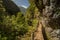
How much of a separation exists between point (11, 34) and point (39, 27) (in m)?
4.21

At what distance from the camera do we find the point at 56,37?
38.2 feet

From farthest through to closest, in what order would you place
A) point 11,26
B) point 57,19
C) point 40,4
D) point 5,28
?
point 11,26 → point 5,28 → point 40,4 → point 57,19

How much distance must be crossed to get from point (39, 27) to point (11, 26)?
455 cm

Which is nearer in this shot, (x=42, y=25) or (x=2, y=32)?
Answer: (x=42, y=25)

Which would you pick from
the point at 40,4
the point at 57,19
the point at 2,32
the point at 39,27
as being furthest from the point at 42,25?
the point at 2,32

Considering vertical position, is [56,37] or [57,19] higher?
[57,19]

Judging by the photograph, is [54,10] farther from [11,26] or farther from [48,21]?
[11,26]

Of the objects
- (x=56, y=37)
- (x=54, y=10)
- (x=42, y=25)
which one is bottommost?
(x=56, y=37)

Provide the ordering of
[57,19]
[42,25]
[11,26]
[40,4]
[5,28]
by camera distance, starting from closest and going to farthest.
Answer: [57,19] < [42,25] < [40,4] < [5,28] < [11,26]

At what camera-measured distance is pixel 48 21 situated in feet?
40.2

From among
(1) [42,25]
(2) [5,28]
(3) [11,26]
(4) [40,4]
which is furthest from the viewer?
(3) [11,26]

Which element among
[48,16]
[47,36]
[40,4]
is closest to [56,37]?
[47,36]

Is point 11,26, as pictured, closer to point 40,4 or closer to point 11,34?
point 11,34

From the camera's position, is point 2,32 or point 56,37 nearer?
point 56,37
